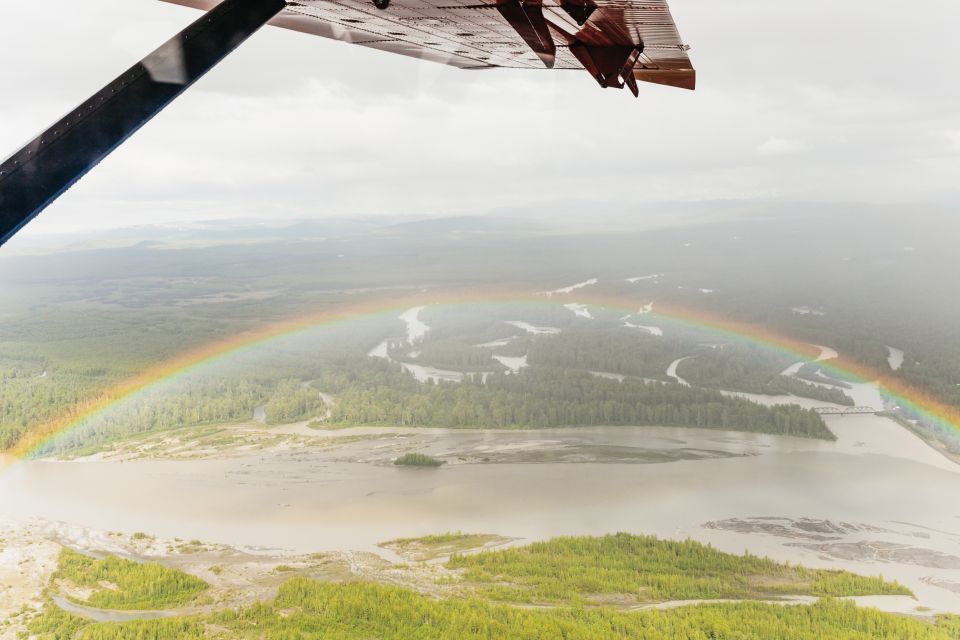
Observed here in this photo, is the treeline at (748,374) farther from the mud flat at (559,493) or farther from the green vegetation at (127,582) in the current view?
the green vegetation at (127,582)

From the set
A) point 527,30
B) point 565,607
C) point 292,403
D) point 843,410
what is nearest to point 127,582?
point 565,607

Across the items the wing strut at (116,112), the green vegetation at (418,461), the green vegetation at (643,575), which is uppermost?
the wing strut at (116,112)

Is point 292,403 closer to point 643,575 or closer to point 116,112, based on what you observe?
point 643,575

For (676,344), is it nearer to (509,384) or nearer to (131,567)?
(509,384)

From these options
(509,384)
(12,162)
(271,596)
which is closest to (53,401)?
(271,596)

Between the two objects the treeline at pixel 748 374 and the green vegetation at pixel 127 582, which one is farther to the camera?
the treeline at pixel 748 374

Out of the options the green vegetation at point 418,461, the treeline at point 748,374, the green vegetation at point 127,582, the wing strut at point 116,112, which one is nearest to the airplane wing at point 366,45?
the wing strut at point 116,112

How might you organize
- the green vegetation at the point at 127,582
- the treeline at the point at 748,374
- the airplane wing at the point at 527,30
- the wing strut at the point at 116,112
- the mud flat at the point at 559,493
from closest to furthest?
the wing strut at the point at 116,112 → the airplane wing at the point at 527,30 → the green vegetation at the point at 127,582 → the mud flat at the point at 559,493 → the treeline at the point at 748,374
